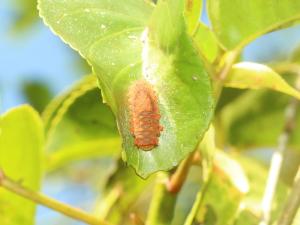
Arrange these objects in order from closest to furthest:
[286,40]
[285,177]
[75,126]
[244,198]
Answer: [244,198] → [75,126] → [285,177] → [286,40]

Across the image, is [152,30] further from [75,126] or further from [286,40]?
[286,40]

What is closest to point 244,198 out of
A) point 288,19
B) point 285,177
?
point 288,19

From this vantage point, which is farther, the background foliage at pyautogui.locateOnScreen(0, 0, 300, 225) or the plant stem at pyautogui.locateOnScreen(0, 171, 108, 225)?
the plant stem at pyautogui.locateOnScreen(0, 171, 108, 225)

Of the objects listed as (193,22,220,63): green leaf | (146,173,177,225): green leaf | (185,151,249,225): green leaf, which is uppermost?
(193,22,220,63): green leaf

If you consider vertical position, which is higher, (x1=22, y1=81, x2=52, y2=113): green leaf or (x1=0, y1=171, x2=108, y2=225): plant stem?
(x1=0, y1=171, x2=108, y2=225): plant stem

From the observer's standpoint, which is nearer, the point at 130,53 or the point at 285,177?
the point at 130,53

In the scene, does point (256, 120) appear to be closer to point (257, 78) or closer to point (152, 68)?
point (257, 78)

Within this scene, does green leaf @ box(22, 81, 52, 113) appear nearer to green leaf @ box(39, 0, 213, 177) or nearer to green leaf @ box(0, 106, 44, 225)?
green leaf @ box(0, 106, 44, 225)

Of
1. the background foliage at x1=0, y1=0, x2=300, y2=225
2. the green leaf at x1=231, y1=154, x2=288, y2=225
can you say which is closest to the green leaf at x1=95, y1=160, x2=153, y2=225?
the background foliage at x1=0, y1=0, x2=300, y2=225
